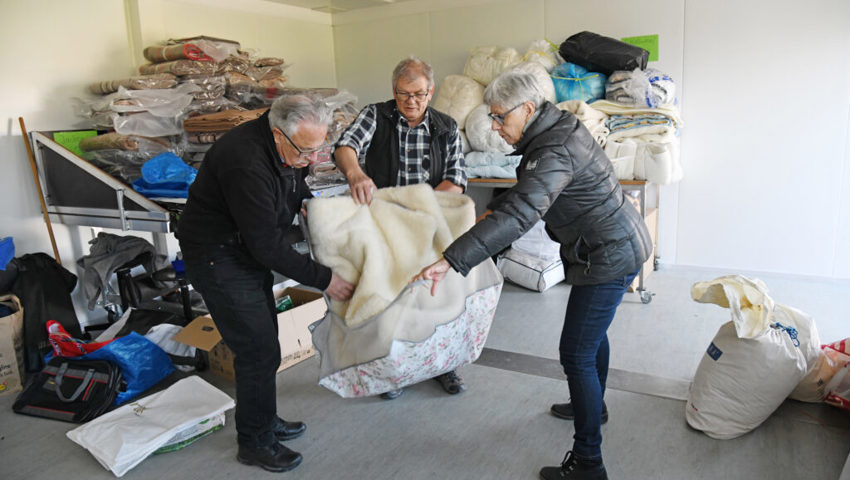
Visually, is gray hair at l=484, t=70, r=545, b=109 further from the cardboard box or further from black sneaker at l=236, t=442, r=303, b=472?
the cardboard box

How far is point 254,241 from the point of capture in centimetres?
185

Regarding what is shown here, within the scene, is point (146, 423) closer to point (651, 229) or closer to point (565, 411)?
point (565, 411)

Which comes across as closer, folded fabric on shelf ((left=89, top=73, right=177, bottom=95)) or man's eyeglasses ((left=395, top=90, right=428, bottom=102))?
man's eyeglasses ((left=395, top=90, right=428, bottom=102))

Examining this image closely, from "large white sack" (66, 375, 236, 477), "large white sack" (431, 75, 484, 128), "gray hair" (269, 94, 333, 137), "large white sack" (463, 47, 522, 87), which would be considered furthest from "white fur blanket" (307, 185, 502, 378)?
"large white sack" (463, 47, 522, 87)

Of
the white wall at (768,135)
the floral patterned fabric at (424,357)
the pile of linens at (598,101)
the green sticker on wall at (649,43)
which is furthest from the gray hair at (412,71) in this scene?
the white wall at (768,135)

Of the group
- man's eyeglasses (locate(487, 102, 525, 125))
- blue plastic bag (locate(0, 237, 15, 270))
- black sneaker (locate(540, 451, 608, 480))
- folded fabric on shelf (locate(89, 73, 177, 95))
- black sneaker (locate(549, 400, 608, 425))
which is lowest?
black sneaker (locate(549, 400, 608, 425))

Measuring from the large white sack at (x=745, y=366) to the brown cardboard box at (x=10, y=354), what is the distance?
123 inches

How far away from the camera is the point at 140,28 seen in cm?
384

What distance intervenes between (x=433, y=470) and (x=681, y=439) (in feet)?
3.15

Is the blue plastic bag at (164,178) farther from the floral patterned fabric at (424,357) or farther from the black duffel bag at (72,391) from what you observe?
the floral patterned fabric at (424,357)

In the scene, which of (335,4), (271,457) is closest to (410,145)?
(271,457)

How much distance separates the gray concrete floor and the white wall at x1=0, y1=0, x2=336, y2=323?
44.3 inches

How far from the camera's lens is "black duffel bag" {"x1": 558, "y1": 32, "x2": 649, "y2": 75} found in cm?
402

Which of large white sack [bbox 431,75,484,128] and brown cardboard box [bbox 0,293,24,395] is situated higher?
large white sack [bbox 431,75,484,128]
